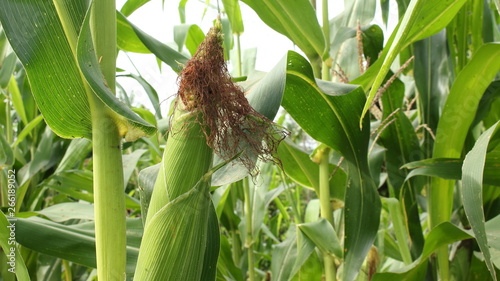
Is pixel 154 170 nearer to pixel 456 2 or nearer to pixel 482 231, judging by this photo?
pixel 482 231

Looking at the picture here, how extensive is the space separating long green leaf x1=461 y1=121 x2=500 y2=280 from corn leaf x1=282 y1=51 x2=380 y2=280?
0.26m

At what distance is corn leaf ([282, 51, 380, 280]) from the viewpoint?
36.8 inches

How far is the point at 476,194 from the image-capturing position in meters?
0.68

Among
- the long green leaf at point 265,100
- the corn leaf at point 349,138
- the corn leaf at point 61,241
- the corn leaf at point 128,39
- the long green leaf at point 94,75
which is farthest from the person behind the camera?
the corn leaf at point 128,39

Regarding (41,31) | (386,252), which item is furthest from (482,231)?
(386,252)

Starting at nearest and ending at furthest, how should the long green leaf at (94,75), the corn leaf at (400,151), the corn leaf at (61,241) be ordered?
the long green leaf at (94,75), the corn leaf at (61,241), the corn leaf at (400,151)

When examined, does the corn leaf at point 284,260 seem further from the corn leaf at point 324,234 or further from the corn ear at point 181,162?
the corn ear at point 181,162

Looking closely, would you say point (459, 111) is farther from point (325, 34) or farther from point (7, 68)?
point (7, 68)

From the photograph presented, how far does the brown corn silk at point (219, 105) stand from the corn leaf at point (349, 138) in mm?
279

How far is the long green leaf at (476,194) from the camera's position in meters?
0.66

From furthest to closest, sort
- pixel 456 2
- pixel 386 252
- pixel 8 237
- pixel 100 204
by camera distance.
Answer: pixel 386 252, pixel 456 2, pixel 8 237, pixel 100 204

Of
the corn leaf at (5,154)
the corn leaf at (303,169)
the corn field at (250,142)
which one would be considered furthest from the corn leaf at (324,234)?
the corn leaf at (5,154)

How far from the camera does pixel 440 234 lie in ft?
3.13

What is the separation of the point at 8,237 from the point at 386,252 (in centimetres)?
113
